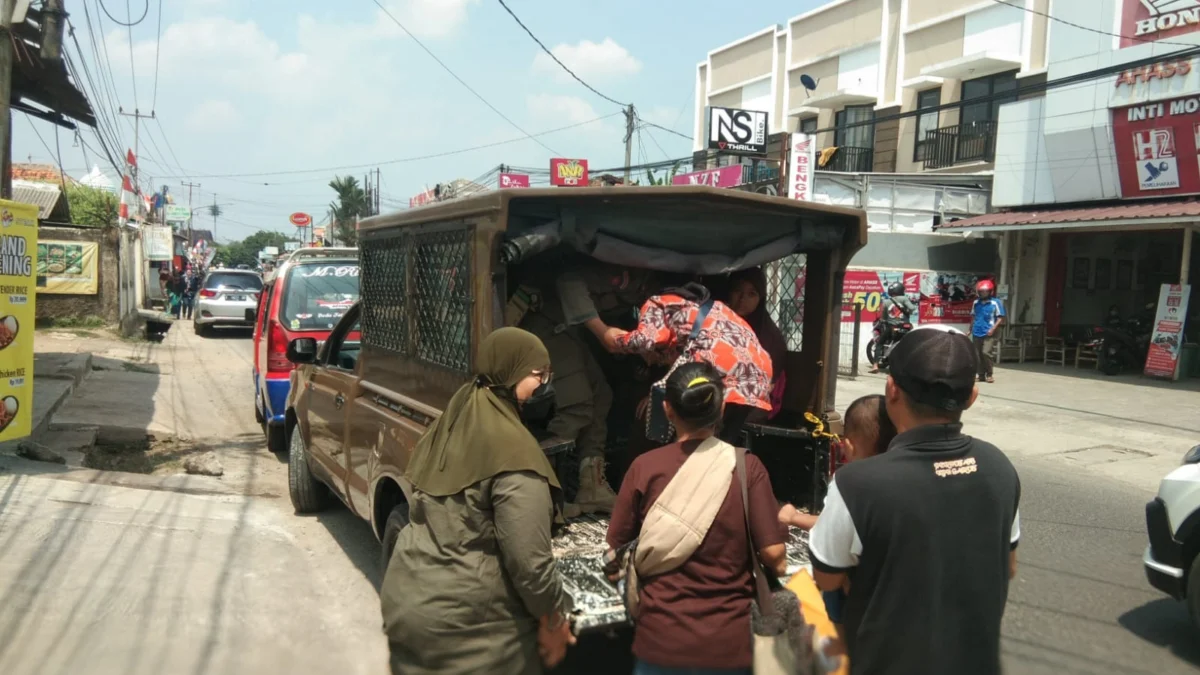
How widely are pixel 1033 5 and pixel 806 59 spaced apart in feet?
23.5

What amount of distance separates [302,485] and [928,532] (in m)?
5.26

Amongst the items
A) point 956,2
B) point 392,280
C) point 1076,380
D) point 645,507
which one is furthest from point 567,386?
point 956,2

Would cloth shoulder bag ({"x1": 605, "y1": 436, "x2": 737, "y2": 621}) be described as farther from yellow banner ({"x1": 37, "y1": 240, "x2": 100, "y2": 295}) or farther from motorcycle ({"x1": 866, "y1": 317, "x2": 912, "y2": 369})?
yellow banner ({"x1": 37, "y1": 240, "x2": 100, "y2": 295})

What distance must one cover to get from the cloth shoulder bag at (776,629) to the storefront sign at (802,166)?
49.5 ft

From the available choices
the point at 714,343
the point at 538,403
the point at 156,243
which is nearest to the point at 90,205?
the point at 156,243

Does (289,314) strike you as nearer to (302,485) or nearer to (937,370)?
(302,485)

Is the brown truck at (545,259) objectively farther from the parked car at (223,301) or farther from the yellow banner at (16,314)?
the parked car at (223,301)

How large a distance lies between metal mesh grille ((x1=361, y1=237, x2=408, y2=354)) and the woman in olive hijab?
1.84 m

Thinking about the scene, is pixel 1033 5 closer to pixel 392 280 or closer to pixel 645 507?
pixel 392 280

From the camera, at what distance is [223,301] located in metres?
21.7

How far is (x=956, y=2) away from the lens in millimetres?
21281

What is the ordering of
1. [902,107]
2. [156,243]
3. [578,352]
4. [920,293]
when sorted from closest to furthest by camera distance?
[578,352]
[920,293]
[902,107]
[156,243]

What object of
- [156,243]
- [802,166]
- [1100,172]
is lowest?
[156,243]

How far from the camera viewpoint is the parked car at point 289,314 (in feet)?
27.3
